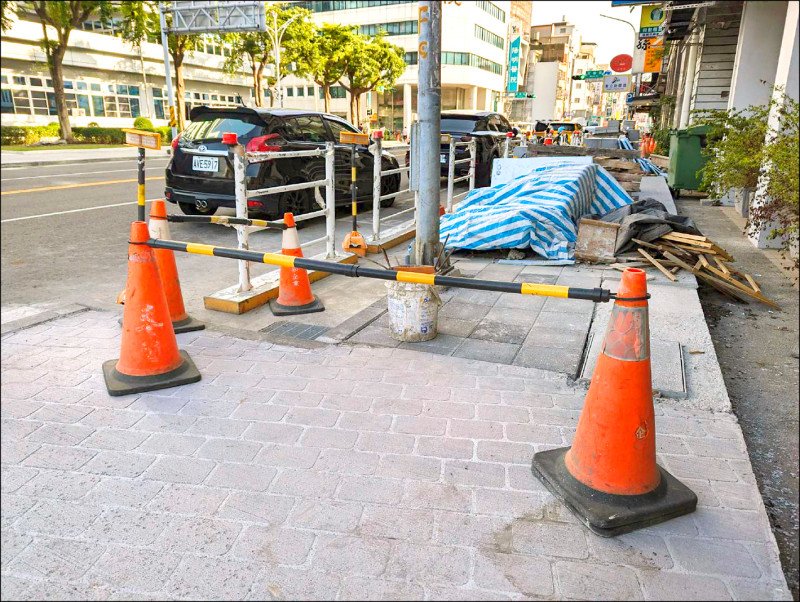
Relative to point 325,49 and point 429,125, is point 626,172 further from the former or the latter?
point 325,49

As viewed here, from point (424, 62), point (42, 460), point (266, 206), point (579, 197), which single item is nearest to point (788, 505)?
point (42, 460)

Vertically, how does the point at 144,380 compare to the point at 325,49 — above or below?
below

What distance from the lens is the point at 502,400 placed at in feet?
11.6

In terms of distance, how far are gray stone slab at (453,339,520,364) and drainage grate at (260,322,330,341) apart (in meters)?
1.16

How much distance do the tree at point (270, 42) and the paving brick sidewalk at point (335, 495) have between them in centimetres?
4004

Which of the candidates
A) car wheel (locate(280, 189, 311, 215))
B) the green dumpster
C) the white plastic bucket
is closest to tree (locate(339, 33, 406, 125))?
the green dumpster

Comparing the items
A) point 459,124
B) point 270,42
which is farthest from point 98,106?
point 459,124

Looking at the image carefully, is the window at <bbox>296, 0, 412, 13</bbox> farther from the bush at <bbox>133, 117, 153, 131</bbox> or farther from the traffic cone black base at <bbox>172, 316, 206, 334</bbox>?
the traffic cone black base at <bbox>172, 316, 206, 334</bbox>

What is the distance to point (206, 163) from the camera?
7.98 metres

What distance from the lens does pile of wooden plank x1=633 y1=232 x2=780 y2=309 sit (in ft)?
19.5

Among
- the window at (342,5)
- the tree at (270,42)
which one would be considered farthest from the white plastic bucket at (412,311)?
the window at (342,5)

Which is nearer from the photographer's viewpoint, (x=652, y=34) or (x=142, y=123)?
(x=652, y=34)

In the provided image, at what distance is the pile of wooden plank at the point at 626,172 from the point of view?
38.2 ft

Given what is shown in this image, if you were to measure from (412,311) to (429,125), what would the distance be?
2100 millimetres
